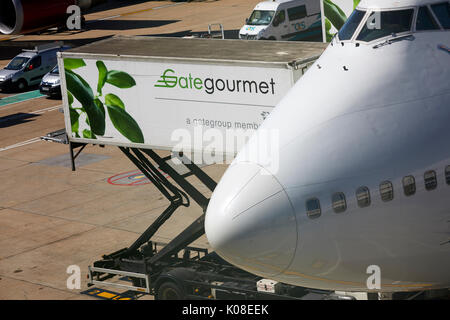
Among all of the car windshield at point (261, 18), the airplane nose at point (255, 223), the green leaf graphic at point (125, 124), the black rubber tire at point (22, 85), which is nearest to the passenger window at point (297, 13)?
the car windshield at point (261, 18)

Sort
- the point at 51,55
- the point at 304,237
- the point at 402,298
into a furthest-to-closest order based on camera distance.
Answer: the point at 51,55 < the point at 402,298 < the point at 304,237

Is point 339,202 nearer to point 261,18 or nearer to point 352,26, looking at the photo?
point 352,26

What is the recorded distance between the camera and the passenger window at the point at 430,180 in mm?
11211

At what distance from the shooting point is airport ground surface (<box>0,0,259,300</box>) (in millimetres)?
22783

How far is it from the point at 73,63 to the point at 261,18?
30.8 metres

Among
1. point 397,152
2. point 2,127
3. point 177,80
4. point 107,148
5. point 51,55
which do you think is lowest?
point 397,152

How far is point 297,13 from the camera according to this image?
50656mm

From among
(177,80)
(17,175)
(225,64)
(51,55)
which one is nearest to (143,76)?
(177,80)

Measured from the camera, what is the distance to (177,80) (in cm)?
1856

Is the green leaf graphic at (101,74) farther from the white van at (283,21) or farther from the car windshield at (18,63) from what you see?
the car windshield at (18,63)

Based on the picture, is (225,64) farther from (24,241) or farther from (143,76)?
(24,241)

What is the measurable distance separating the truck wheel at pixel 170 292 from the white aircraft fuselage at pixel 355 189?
7.30 metres

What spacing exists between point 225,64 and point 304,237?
753 centimetres

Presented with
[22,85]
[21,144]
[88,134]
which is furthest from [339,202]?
[22,85]
